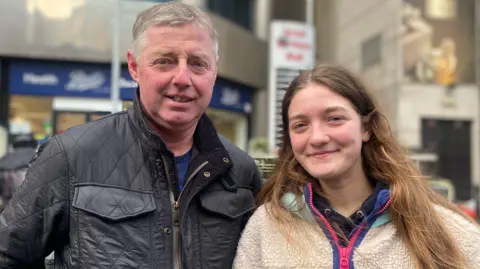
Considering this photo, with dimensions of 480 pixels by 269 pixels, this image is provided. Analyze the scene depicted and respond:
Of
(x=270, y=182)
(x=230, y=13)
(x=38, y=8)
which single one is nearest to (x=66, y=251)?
(x=270, y=182)

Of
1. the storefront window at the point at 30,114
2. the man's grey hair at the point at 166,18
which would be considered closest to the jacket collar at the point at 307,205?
the man's grey hair at the point at 166,18

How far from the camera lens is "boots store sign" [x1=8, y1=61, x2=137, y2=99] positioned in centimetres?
1309

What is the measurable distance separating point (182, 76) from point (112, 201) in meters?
0.54

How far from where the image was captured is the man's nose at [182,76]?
2.00m

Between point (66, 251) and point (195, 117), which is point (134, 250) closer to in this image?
point (66, 251)

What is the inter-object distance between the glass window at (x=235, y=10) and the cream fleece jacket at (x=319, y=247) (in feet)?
48.4

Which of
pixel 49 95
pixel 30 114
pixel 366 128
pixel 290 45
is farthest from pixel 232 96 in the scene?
pixel 366 128

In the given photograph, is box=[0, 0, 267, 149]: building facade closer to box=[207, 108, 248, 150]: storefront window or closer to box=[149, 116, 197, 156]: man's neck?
box=[207, 108, 248, 150]: storefront window

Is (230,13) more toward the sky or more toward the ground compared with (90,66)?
more toward the sky

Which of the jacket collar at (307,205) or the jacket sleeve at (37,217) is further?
the jacket collar at (307,205)

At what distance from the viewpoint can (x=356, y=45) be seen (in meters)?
21.4

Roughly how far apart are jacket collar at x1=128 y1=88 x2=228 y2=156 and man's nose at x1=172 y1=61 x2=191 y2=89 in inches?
8.3

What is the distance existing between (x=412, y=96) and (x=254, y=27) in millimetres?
6264

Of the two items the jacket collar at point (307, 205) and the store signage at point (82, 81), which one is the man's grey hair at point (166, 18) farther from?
the store signage at point (82, 81)
